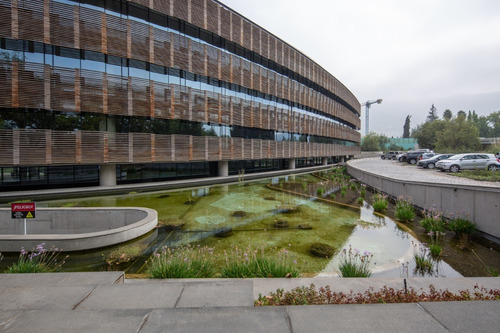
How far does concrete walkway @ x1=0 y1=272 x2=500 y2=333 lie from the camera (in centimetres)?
286

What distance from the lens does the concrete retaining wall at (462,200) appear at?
7.78 meters

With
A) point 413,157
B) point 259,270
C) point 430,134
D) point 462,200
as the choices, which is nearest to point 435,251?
point 462,200

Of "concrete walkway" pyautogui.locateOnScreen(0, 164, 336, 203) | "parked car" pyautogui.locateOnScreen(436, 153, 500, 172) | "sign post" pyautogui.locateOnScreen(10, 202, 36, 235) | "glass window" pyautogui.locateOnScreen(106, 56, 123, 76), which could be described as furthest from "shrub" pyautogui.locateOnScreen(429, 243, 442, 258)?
"glass window" pyautogui.locateOnScreen(106, 56, 123, 76)

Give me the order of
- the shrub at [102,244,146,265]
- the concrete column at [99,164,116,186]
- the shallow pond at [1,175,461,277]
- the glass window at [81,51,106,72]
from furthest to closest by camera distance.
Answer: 1. the concrete column at [99,164,116,186]
2. the glass window at [81,51,106,72]
3. the shrub at [102,244,146,265]
4. the shallow pond at [1,175,461,277]

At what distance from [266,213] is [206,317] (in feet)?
28.9

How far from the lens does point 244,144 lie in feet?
92.2

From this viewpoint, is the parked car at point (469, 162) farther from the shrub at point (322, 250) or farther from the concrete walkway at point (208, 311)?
the concrete walkway at point (208, 311)

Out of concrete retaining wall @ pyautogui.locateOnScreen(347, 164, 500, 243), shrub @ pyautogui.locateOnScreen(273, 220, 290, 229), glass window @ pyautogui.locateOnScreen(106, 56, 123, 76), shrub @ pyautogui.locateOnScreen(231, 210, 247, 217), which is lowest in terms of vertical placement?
shrub @ pyautogui.locateOnScreen(273, 220, 290, 229)

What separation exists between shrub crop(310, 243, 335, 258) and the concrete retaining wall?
5.55 m

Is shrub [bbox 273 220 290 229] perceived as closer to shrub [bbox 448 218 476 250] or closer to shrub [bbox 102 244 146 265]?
shrub [bbox 102 244 146 265]

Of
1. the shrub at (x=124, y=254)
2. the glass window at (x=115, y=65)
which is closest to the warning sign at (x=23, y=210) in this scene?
the shrub at (x=124, y=254)

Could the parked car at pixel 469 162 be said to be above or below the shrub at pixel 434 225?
above

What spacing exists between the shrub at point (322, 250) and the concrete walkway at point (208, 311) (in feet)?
9.21

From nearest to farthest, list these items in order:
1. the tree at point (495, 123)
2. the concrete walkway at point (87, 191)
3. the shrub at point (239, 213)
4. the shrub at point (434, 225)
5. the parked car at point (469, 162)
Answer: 1. the shrub at point (434, 225)
2. the shrub at point (239, 213)
3. the concrete walkway at point (87, 191)
4. the parked car at point (469, 162)
5. the tree at point (495, 123)
